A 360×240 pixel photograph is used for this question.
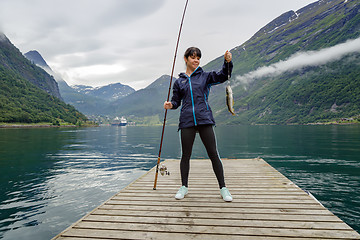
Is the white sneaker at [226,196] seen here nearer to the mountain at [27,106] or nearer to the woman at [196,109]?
the woman at [196,109]

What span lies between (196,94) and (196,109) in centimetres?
33

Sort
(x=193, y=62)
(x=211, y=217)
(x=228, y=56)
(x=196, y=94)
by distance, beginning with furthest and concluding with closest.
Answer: (x=193, y=62)
(x=196, y=94)
(x=228, y=56)
(x=211, y=217)

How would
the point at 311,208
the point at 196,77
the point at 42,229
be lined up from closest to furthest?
the point at 311,208, the point at 196,77, the point at 42,229

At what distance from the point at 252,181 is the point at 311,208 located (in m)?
2.32

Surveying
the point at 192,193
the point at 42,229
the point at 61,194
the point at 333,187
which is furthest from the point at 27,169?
the point at 333,187

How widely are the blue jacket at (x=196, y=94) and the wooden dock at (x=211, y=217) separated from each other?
1649 millimetres

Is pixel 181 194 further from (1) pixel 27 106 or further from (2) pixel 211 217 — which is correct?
(1) pixel 27 106

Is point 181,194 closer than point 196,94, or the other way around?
point 196,94

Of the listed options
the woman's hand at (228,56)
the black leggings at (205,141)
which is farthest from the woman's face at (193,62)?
the black leggings at (205,141)

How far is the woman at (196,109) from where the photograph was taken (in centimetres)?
428


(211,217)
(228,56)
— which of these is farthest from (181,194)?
(228,56)

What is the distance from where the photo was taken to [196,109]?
4.29 metres

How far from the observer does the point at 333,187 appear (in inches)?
373

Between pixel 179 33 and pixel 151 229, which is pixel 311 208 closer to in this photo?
pixel 151 229
